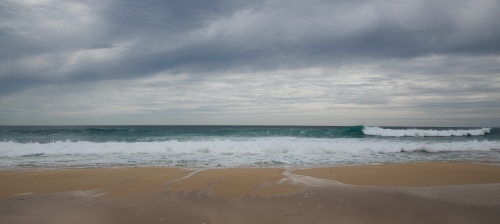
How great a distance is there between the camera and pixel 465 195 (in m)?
5.72

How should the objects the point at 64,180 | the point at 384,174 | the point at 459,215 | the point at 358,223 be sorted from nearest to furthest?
the point at 358,223 < the point at 459,215 < the point at 64,180 < the point at 384,174

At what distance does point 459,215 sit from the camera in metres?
4.51

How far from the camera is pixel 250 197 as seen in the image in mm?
5629

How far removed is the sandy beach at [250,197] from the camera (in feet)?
14.7

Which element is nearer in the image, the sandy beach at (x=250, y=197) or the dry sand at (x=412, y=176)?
the sandy beach at (x=250, y=197)

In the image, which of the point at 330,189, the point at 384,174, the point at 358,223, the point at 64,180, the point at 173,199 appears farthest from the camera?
the point at 384,174

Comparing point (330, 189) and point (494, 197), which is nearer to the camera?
point (494, 197)

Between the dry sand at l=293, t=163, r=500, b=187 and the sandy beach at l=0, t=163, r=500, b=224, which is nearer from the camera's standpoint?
the sandy beach at l=0, t=163, r=500, b=224

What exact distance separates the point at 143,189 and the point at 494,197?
7063mm

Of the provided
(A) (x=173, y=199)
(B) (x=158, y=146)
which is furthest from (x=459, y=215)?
(B) (x=158, y=146)

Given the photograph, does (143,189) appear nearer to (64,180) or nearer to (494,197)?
(64,180)

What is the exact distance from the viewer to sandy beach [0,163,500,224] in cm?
449

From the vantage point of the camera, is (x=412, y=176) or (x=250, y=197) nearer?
(x=250, y=197)

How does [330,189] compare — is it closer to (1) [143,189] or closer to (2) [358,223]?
(2) [358,223]
